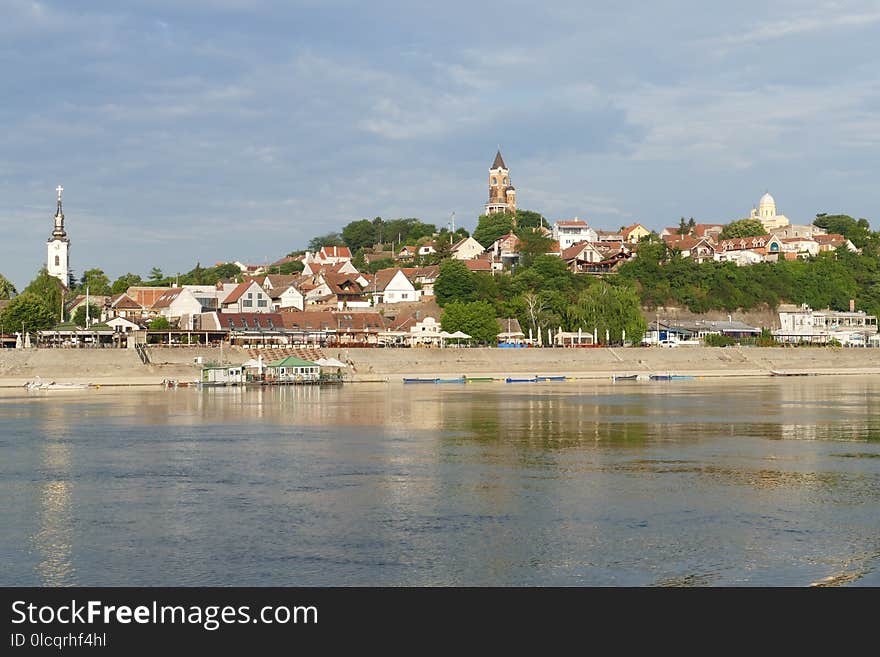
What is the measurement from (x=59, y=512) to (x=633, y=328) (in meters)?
78.1

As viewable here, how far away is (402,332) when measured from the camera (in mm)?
91875

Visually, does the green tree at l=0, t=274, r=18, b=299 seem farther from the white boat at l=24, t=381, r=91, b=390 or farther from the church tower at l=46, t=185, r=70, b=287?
the white boat at l=24, t=381, r=91, b=390

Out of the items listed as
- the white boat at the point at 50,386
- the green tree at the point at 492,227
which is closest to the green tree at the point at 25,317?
the white boat at the point at 50,386

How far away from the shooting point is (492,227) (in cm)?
15050

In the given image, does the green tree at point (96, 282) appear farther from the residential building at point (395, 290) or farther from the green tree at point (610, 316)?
the green tree at point (610, 316)

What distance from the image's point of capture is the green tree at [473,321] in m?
92.2

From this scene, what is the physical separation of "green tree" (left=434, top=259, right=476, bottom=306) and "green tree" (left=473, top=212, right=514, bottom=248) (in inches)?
1679

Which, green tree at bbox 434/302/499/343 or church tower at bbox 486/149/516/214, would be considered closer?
green tree at bbox 434/302/499/343

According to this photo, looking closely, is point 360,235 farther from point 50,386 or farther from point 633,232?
point 50,386

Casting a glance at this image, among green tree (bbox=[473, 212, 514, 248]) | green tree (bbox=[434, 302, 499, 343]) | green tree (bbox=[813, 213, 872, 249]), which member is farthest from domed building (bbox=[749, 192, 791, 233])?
green tree (bbox=[434, 302, 499, 343])

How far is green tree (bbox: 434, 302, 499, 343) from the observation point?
9225cm
